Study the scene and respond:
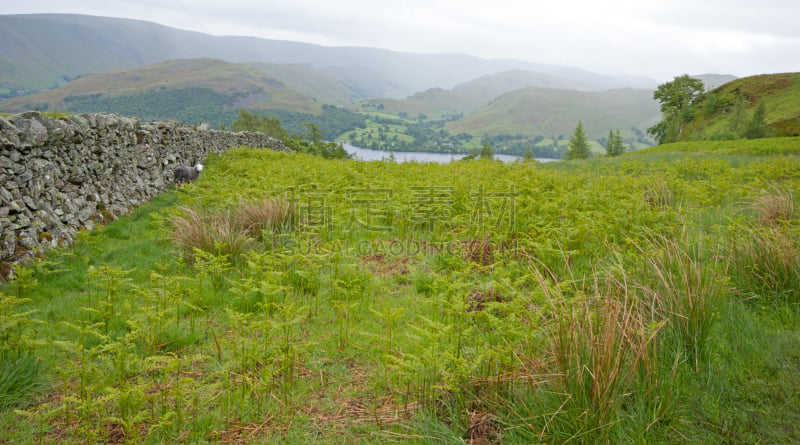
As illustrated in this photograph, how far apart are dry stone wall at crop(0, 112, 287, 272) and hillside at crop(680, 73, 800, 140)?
152ft

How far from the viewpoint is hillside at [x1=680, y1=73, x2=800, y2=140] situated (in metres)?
38.9

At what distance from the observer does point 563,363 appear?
2779mm

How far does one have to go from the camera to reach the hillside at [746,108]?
38906mm

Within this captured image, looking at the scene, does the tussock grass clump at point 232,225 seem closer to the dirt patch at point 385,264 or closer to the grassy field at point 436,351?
the grassy field at point 436,351

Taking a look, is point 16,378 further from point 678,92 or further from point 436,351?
point 678,92

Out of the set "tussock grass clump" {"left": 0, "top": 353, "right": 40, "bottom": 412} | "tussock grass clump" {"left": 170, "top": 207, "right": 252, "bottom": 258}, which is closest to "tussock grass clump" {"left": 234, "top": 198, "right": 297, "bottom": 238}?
"tussock grass clump" {"left": 170, "top": 207, "right": 252, "bottom": 258}

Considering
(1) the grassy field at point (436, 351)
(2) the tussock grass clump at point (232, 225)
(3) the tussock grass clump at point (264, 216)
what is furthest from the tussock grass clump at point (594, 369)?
(3) the tussock grass clump at point (264, 216)

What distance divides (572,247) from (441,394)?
375 centimetres

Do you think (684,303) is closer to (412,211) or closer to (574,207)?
(574,207)

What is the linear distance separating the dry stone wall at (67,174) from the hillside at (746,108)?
4618 cm

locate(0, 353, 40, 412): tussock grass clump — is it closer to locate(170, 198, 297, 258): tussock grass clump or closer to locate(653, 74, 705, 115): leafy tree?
locate(170, 198, 297, 258): tussock grass clump

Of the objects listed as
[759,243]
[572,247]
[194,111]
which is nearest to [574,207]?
[572,247]

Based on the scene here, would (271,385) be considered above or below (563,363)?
below

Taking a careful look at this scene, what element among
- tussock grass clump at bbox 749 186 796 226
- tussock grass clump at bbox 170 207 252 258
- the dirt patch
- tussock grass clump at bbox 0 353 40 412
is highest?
tussock grass clump at bbox 749 186 796 226
